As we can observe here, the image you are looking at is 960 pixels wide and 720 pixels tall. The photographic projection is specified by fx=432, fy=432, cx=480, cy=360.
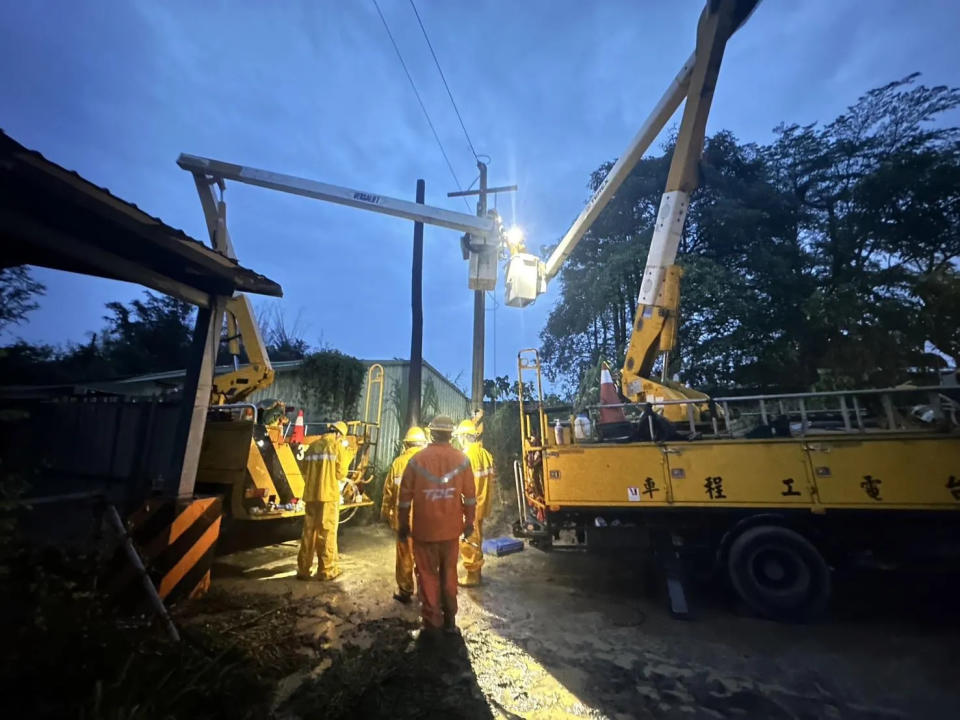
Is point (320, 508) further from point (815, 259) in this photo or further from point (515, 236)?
point (815, 259)

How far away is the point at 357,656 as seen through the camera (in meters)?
3.22

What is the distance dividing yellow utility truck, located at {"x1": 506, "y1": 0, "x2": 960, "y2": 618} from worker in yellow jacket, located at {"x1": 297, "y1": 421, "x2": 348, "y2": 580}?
2521mm

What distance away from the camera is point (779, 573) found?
4344 mm

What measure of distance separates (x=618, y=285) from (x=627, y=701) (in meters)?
13.1

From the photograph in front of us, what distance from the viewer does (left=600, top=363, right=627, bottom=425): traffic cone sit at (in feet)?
19.3

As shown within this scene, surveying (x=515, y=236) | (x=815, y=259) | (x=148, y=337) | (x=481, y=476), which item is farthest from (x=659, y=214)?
(x=148, y=337)

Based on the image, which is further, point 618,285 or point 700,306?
point 618,285

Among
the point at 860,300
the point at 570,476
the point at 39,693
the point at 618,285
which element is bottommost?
the point at 39,693

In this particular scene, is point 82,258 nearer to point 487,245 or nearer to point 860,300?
point 487,245

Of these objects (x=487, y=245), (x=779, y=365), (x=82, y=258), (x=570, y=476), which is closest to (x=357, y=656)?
(x=570, y=476)

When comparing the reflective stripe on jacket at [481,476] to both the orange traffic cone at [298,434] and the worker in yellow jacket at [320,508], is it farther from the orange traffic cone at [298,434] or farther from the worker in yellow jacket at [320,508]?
the orange traffic cone at [298,434]

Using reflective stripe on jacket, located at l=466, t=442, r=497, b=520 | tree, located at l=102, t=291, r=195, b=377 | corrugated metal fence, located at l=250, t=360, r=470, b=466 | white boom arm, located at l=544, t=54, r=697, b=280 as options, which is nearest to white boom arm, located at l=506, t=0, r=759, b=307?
white boom arm, located at l=544, t=54, r=697, b=280

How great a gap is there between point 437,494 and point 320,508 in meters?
2.34

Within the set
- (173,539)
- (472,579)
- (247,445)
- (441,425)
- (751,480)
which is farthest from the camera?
(247,445)
